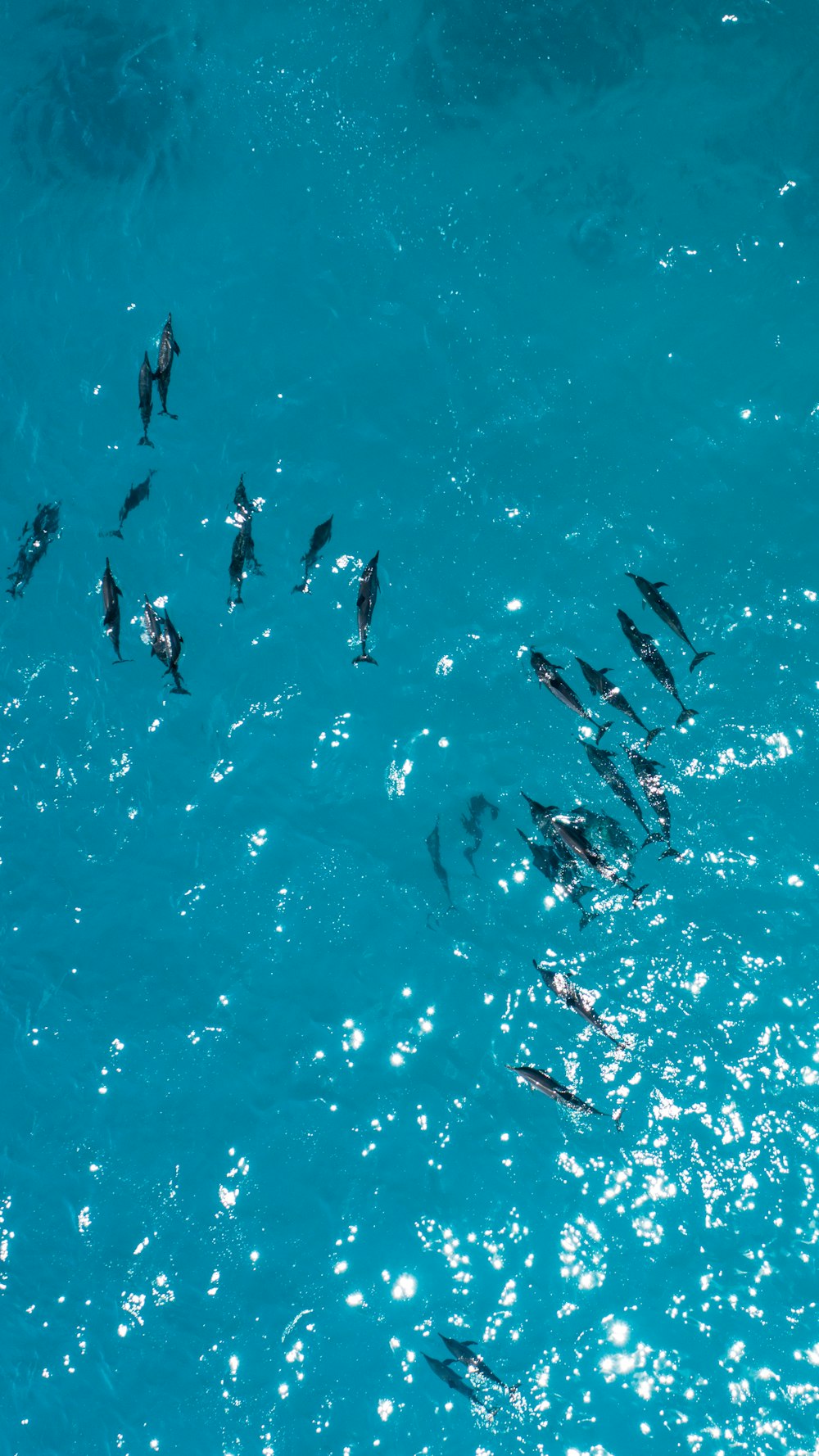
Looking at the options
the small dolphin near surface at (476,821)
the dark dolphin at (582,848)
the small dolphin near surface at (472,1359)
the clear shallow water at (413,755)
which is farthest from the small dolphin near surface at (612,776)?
the small dolphin near surface at (472,1359)

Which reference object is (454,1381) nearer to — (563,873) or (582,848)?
(563,873)

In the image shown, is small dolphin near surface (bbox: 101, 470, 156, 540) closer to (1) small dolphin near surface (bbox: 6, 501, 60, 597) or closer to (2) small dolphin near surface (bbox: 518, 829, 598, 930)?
(1) small dolphin near surface (bbox: 6, 501, 60, 597)

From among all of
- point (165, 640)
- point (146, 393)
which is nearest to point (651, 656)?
point (165, 640)

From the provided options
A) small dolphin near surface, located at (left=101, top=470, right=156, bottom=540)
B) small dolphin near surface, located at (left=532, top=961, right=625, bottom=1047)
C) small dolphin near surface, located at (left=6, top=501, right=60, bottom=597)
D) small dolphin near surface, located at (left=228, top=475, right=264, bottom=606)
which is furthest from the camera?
small dolphin near surface, located at (left=6, top=501, right=60, bottom=597)

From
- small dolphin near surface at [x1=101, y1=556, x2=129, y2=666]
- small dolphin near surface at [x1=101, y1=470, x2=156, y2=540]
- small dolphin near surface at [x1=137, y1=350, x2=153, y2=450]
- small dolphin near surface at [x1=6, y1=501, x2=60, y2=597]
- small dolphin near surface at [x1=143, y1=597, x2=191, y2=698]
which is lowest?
small dolphin near surface at [x1=143, y1=597, x2=191, y2=698]

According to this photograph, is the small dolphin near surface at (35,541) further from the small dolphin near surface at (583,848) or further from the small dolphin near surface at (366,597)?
the small dolphin near surface at (583,848)

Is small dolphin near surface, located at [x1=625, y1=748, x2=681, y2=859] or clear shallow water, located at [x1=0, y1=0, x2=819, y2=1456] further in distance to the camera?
small dolphin near surface, located at [x1=625, y1=748, x2=681, y2=859]

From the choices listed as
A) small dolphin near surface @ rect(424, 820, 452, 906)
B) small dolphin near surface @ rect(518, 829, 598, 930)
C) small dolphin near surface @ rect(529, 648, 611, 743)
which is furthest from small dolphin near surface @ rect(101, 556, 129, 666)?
small dolphin near surface @ rect(518, 829, 598, 930)
